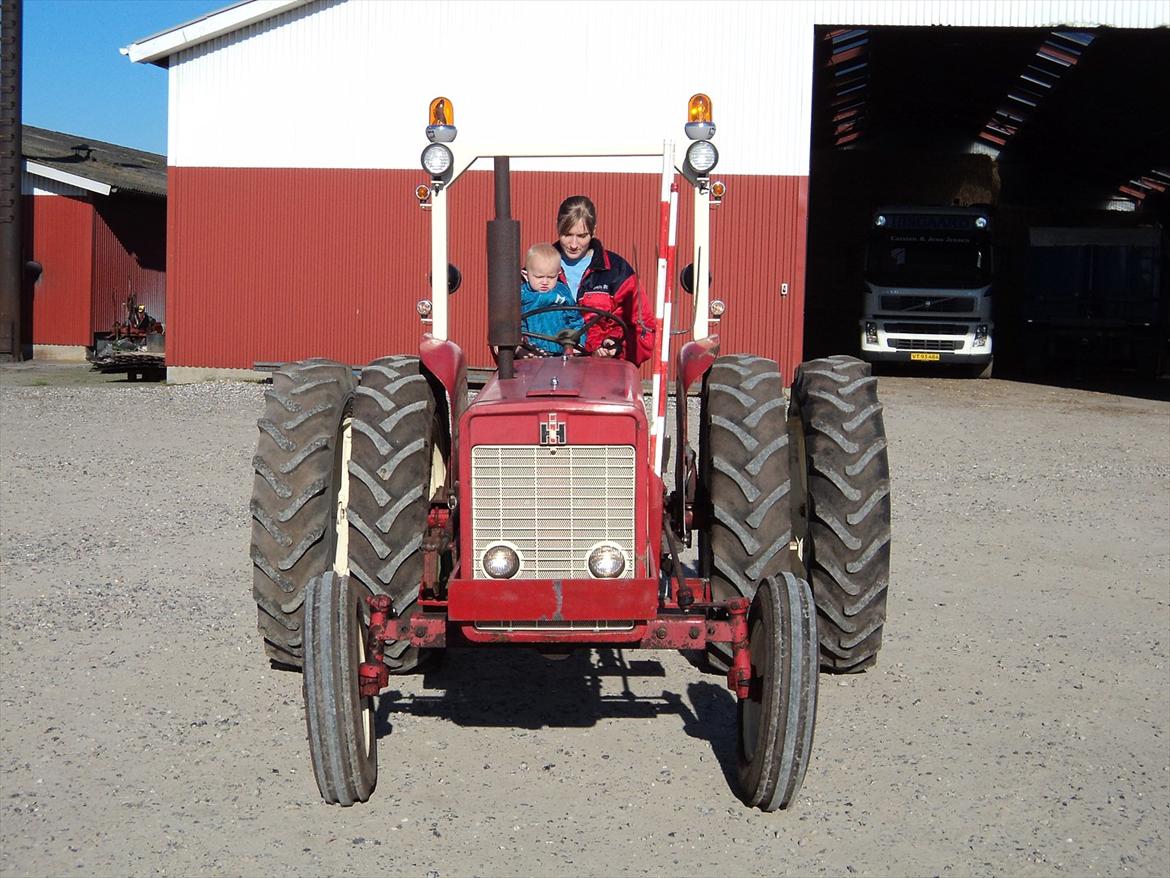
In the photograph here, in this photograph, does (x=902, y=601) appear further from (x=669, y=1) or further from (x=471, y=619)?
(x=669, y=1)

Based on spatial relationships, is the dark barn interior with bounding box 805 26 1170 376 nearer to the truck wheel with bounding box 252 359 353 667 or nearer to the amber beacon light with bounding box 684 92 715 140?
the amber beacon light with bounding box 684 92 715 140

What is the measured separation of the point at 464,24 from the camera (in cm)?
1941

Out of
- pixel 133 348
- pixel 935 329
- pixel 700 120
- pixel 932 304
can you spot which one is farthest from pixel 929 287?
pixel 700 120

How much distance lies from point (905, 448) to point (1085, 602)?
21.6 ft

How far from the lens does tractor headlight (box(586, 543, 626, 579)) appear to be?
4.54 metres

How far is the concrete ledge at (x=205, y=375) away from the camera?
21.0 metres

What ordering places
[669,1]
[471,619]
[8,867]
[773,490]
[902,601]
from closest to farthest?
[8,867] < [471,619] < [773,490] < [902,601] < [669,1]

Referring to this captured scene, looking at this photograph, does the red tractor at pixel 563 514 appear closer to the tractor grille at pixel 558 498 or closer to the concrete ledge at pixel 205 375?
the tractor grille at pixel 558 498

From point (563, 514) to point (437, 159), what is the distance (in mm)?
1535

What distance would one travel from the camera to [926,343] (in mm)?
23281

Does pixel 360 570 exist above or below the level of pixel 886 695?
above

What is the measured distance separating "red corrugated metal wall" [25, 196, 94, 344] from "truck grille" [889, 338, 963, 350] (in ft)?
52.1

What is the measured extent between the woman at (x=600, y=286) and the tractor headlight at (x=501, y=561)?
1392 millimetres

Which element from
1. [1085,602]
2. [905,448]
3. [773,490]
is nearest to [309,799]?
[773,490]
